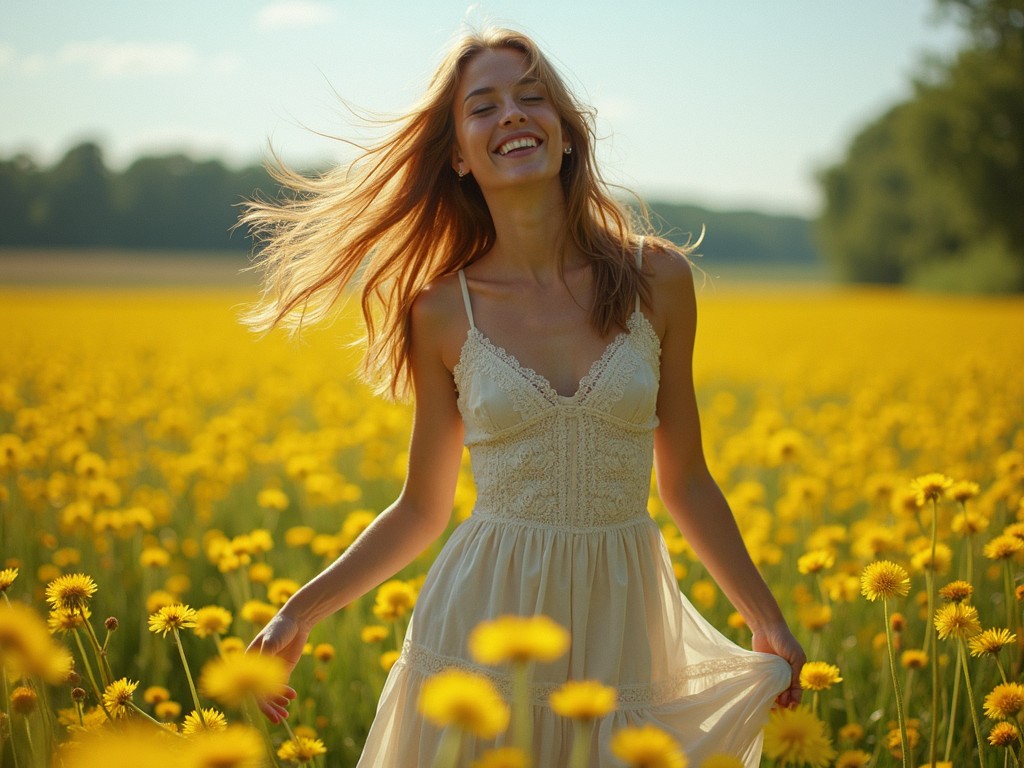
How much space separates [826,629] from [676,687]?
127cm

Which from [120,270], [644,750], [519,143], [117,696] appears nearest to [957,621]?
[644,750]

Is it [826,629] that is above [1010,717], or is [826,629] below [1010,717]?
Answer: below

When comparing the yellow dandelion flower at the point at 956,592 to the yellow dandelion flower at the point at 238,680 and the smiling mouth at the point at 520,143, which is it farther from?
the yellow dandelion flower at the point at 238,680

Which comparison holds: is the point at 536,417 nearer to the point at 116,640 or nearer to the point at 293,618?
the point at 293,618

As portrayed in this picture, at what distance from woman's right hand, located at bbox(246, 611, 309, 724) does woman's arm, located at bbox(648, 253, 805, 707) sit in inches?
33.2

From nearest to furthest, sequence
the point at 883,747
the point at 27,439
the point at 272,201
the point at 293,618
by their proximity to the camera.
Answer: the point at 293,618 < the point at 883,747 < the point at 272,201 < the point at 27,439

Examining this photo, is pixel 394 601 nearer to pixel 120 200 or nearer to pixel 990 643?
pixel 990 643

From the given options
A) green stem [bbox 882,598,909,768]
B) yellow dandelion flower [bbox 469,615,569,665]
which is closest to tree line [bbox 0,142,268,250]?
green stem [bbox 882,598,909,768]

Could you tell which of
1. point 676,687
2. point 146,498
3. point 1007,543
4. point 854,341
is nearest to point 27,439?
point 146,498

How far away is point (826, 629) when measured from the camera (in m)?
3.02

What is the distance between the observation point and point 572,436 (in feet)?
6.51

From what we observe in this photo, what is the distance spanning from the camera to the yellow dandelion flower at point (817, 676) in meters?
1.92

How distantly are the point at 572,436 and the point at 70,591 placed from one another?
3.23ft

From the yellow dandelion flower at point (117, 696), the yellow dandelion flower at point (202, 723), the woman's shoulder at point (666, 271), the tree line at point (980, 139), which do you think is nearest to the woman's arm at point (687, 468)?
the woman's shoulder at point (666, 271)
